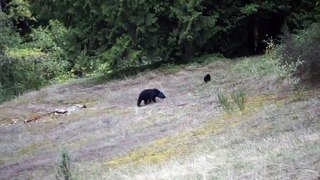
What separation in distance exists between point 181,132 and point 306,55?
10.9 ft

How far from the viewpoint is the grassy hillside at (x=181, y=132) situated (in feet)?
22.8

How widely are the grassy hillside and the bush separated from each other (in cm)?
37

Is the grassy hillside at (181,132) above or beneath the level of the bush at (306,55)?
beneath

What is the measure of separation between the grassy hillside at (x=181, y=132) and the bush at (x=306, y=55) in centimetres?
37

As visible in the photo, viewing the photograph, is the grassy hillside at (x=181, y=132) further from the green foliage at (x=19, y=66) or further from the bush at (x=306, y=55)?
the green foliage at (x=19, y=66)

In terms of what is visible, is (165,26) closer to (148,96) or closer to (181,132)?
(148,96)

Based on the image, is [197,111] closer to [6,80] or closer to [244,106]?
[244,106]

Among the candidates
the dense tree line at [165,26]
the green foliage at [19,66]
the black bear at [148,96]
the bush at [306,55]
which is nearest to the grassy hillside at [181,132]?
the black bear at [148,96]

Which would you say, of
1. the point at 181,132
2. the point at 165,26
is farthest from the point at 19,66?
the point at 181,132

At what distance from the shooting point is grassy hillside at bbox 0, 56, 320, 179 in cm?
694

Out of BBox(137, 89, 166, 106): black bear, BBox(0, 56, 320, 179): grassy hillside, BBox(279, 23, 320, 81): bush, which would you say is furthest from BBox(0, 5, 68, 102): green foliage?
BBox(279, 23, 320, 81): bush

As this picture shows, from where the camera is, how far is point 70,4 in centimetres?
2272

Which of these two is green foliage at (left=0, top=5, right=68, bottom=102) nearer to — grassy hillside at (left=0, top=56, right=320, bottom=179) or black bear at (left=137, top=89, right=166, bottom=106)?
grassy hillside at (left=0, top=56, right=320, bottom=179)

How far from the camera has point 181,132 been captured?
10.2m
